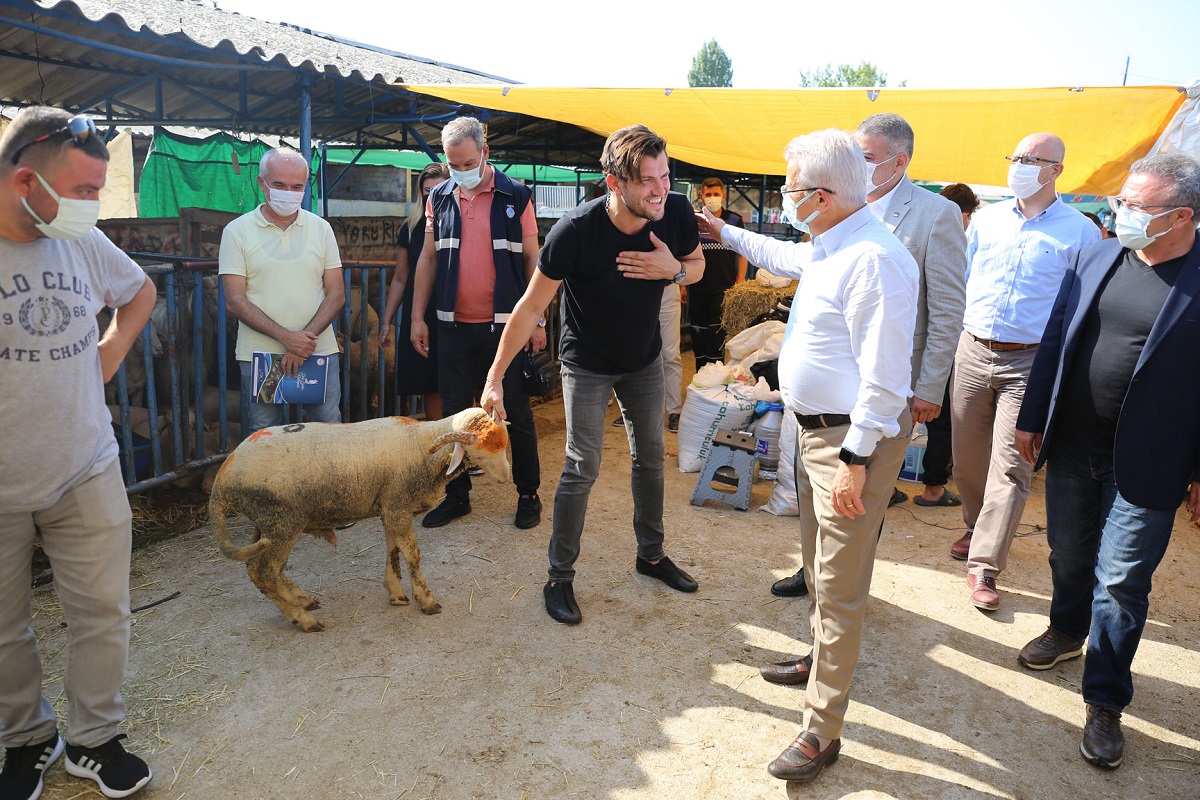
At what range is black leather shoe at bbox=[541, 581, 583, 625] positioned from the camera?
370 cm

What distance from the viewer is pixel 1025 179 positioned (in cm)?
388

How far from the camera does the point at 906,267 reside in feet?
7.95

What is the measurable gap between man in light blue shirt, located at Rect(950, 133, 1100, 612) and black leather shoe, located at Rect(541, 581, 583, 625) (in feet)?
6.79

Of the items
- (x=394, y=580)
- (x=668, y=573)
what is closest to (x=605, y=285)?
(x=668, y=573)

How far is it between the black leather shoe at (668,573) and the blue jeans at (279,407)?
1.97m

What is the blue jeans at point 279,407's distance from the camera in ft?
14.3

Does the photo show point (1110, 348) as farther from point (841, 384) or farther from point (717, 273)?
point (717, 273)

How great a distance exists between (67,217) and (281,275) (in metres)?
2.01

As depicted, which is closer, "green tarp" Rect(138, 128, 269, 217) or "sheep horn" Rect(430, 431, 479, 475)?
"sheep horn" Rect(430, 431, 479, 475)

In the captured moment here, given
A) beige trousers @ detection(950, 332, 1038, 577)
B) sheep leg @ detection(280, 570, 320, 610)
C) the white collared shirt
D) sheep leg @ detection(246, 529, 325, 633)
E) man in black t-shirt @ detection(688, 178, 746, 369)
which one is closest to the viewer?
the white collared shirt

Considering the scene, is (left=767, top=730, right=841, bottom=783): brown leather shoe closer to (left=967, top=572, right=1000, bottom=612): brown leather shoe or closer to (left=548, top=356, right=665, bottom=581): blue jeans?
(left=548, top=356, right=665, bottom=581): blue jeans

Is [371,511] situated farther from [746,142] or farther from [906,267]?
[746,142]

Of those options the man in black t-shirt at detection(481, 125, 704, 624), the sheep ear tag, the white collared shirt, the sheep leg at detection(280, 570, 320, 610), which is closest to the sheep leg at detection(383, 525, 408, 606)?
the sheep leg at detection(280, 570, 320, 610)

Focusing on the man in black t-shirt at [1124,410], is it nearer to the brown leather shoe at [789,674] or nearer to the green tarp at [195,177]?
the brown leather shoe at [789,674]
